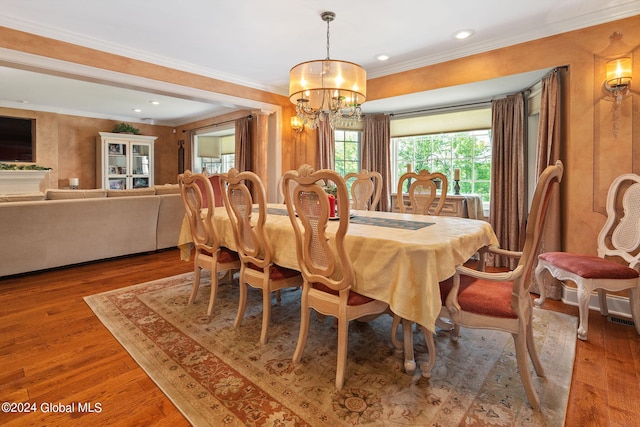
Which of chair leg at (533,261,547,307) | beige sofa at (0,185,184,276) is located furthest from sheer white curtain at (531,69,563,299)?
beige sofa at (0,185,184,276)

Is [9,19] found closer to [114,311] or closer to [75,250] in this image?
[75,250]

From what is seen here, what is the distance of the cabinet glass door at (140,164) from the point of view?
803 cm

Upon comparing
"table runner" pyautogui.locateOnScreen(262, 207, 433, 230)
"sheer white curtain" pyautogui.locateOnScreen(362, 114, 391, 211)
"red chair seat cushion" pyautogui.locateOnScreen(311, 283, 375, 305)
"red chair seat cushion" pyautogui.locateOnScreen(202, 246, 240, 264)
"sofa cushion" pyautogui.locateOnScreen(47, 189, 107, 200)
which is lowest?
"red chair seat cushion" pyautogui.locateOnScreen(311, 283, 375, 305)

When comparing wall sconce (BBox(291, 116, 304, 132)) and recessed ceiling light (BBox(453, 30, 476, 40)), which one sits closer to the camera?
recessed ceiling light (BBox(453, 30, 476, 40))

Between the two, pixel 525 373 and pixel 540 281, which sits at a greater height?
pixel 540 281

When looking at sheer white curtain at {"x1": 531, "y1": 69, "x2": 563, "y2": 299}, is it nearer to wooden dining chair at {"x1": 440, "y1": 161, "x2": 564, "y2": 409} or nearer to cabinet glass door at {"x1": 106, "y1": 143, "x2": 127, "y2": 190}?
wooden dining chair at {"x1": 440, "y1": 161, "x2": 564, "y2": 409}

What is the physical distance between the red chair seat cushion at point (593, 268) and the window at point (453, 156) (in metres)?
2.20

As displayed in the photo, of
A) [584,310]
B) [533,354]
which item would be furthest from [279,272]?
[584,310]

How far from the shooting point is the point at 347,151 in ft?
18.1

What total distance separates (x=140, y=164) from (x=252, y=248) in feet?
24.0

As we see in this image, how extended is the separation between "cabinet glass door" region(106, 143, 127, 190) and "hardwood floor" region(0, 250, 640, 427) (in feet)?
17.6

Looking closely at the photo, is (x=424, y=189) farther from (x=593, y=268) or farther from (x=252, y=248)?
(x=252, y=248)

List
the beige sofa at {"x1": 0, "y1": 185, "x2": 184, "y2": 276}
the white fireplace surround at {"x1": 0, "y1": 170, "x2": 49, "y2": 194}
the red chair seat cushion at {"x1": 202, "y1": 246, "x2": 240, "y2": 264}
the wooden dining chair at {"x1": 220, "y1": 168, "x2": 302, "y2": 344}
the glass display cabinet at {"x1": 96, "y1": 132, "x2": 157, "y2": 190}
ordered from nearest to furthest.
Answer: the wooden dining chair at {"x1": 220, "y1": 168, "x2": 302, "y2": 344} < the red chair seat cushion at {"x1": 202, "y1": 246, "x2": 240, "y2": 264} < the beige sofa at {"x1": 0, "y1": 185, "x2": 184, "y2": 276} < the white fireplace surround at {"x1": 0, "y1": 170, "x2": 49, "y2": 194} < the glass display cabinet at {"x1": 96, "y1": 132, "x2": 157, "y2": 190}

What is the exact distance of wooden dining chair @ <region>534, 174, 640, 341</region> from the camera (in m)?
2.26
